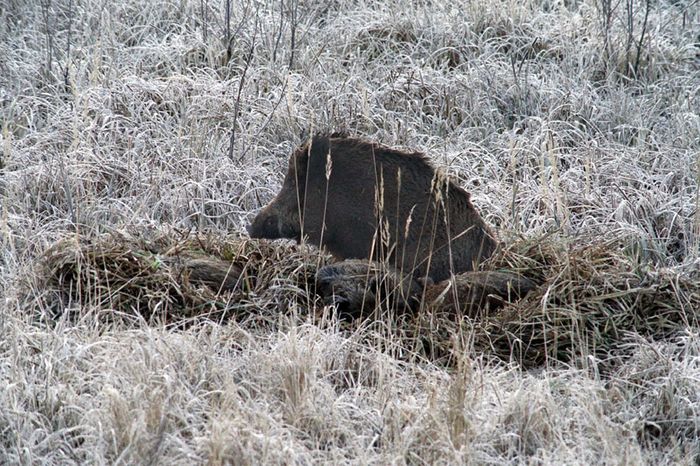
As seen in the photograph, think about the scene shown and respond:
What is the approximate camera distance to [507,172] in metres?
6.21

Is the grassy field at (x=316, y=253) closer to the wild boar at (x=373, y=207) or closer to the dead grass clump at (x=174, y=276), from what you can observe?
the dead grass clump at (x=174, y=276)

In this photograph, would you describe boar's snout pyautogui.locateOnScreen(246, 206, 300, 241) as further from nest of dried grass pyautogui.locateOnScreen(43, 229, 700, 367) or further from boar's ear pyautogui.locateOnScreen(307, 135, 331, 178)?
boar's ear pyautogui.locateOnScreen(307, 135, 331, 178)

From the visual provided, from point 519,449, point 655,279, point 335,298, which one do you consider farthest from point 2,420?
point 655,279

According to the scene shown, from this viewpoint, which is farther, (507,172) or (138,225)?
(507,172)

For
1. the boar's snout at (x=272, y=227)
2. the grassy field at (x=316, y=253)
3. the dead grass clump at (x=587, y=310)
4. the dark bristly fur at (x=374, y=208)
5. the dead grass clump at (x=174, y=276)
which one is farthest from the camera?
the boar's snout at (x=272, y=227)

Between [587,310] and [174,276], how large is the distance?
178 centimetres

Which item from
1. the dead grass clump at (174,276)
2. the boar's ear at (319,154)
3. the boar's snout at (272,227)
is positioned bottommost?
the dead grass clump at (174,276)

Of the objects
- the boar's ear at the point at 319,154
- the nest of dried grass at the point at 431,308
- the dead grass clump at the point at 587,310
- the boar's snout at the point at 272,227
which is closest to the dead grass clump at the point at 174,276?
the nest of dried grass at the point at 431,308

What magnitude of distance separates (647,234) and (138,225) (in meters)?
2.56

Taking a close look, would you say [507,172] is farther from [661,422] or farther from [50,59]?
[50,59]

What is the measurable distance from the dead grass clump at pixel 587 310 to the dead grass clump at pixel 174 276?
912 mm

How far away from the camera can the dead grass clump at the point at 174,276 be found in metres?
4.75

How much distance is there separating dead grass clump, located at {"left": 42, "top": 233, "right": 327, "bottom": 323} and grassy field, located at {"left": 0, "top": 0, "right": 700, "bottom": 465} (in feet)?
0.07

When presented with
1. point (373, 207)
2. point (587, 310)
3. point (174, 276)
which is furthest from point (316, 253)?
point (587, 310)
